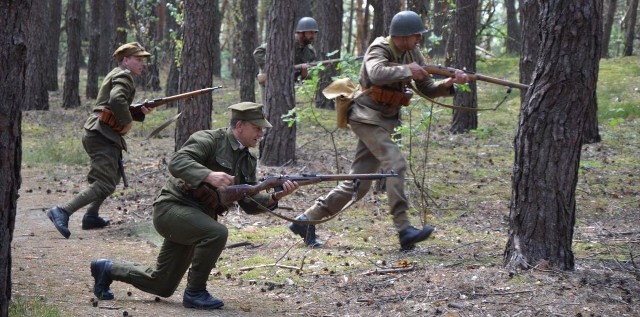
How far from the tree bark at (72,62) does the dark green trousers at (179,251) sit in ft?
57.8

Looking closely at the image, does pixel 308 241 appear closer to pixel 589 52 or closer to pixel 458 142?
pixel 589 52

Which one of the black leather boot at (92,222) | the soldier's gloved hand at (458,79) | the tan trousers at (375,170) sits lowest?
the black leather boot at (92,222)

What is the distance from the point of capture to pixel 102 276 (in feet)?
21.9

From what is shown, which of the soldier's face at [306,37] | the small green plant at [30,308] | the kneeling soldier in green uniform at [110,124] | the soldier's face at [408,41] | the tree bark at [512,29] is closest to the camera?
the small green plant at [30,308]

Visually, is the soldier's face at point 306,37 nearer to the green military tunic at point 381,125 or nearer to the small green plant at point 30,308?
the green military tunic at point 381,125

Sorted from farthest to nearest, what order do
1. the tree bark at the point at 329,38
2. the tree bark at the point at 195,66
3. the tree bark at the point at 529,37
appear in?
the tree bark at the point at 329,38 < the tree bark at the point at 195,66 < the tree bark at the point at 529,37

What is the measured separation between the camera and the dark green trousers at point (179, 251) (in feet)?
20.9

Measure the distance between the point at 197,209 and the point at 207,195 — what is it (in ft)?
0.50

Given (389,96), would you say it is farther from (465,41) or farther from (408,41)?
(465,41)

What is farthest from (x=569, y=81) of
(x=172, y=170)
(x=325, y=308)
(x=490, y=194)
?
(x=490, y=194)

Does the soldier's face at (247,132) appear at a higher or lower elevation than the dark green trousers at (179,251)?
higher

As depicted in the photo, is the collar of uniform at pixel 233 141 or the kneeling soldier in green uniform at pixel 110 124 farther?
the kneeling soldier in green uniform at pixel 110 124

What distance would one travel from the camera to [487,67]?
2458cm

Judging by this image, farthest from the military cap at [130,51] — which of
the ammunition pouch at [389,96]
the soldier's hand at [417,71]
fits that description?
the soldier's hand at [417,71]
